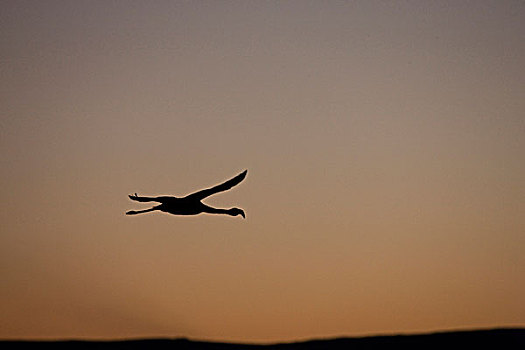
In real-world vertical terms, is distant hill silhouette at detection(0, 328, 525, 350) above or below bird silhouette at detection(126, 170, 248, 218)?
below

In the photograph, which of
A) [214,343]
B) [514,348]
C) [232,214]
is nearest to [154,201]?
[232,214]

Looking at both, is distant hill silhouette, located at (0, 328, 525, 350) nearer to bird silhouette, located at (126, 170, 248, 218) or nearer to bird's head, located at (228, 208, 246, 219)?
bird silhouette, located at (126, 170, 248, 218)

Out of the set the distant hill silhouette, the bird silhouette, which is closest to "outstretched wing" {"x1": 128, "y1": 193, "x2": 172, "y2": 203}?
the bird silhouette

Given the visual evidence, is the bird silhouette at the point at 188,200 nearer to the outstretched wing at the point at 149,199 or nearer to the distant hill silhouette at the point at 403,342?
the outstretched wing at the point at 149,199

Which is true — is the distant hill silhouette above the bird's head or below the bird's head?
below

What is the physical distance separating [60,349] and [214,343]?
215 centimetres

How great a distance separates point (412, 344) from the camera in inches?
484

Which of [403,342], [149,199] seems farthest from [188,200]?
[403,342]

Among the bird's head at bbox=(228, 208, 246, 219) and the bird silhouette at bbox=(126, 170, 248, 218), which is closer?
the bird silhouette at bbox=(126, 170, 248, 218)

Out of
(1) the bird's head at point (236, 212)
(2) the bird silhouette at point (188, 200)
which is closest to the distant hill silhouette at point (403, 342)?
(2) the bird silhouette at point (188, 200)

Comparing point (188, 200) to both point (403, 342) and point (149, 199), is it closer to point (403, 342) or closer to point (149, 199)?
point (149, 199)

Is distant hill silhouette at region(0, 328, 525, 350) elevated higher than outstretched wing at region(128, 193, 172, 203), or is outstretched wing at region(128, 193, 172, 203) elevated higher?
outstretched wing at region(128, 193, 172, 203)

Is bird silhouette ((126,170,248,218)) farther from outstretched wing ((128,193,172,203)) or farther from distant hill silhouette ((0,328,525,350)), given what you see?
distant hill silhouette ((0,328,525,350))

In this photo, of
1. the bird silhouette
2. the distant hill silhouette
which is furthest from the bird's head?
the distant hill silhouette
